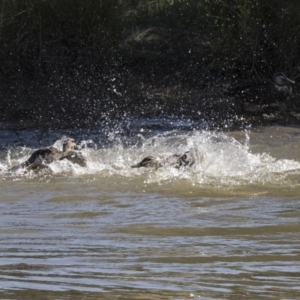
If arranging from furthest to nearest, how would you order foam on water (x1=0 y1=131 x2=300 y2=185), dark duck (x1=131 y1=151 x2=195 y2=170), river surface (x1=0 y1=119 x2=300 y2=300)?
1. dark duck (x1=131 y1=151 x2=195 y2=170)
2. foam on water (x1=0 y1=131 x2=300 y2=185)
3. river surface (x1=0 y1=119 x2=300 y2=300)

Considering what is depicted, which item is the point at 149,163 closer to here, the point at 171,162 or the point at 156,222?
the point at 171,162

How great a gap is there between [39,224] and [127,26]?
747cm

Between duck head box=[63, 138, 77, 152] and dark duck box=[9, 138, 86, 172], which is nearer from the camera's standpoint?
dark duck box=[9, 138, 86, 172]

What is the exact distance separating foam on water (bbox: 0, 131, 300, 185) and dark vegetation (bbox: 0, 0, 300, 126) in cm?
165

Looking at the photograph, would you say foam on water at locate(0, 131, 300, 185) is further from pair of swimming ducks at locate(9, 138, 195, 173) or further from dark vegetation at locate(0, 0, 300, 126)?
dark vegetation at locate(0, 0, 300, 126)

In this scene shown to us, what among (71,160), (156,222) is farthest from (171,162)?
(156,222)

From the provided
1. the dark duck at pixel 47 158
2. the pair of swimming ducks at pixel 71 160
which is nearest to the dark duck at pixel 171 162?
the pair of swimming ducks at pixel 71 160

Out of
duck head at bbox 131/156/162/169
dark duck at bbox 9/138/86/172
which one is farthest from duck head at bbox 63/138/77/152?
duck head at bbox 131/156/162/169

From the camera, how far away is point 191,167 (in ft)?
24.7

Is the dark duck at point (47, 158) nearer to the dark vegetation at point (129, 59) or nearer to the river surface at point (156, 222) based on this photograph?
the river surface at point (156, 222)

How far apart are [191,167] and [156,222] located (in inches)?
83.0

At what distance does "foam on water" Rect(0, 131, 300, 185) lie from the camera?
7246 mm

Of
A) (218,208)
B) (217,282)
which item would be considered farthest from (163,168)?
(217,282)

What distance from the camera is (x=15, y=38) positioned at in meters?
11.9
